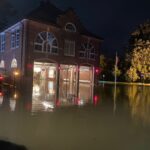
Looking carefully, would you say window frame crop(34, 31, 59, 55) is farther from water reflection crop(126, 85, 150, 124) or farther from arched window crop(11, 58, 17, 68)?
water reflection crop(126, 85, 150, 124)

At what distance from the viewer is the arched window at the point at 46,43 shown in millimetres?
29328

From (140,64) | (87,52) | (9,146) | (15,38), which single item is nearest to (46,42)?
(15,38)

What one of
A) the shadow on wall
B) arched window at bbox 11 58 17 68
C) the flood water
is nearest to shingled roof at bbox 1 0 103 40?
arched window at bbox 11 58 17 68

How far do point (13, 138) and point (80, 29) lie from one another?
92.7 feet

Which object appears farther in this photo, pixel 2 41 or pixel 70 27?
pixel 2 41

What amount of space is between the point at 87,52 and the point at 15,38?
9.98 m

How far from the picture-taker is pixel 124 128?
8.32m

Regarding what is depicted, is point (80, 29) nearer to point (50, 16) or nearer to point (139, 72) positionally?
point (50, 16)

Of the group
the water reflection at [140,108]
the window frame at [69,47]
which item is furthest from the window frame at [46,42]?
the water reflection at [140,108]

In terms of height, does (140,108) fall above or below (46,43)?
below

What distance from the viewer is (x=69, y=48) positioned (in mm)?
32812

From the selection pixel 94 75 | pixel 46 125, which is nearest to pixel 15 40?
pixel 94 75

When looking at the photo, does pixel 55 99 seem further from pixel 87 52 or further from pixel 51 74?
pixel 51 74

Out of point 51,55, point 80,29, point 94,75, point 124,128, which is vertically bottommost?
point 124,128
